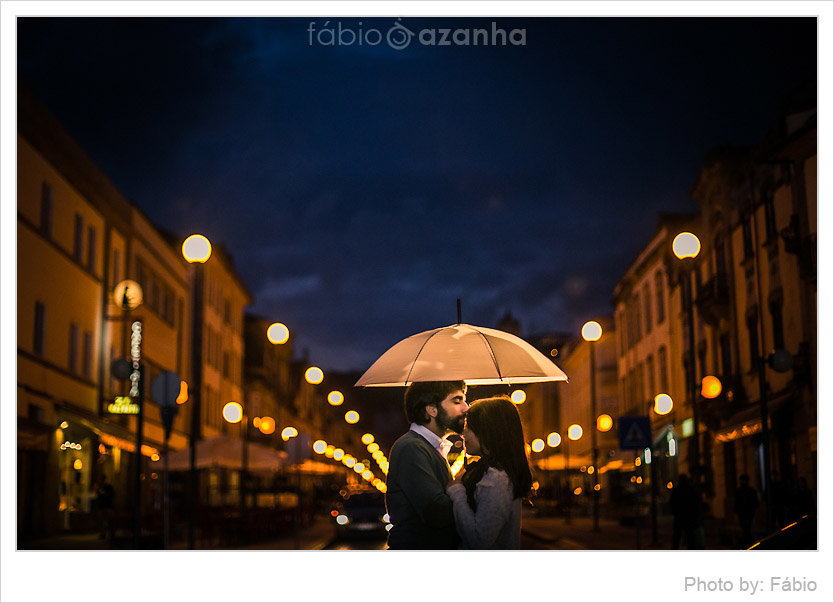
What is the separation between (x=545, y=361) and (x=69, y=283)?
25168 mm

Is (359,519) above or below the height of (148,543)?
above

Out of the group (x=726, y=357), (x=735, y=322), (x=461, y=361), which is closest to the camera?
(x=461, y=361)

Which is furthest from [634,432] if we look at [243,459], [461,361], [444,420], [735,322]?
[735,322]

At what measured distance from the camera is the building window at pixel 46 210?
29.6 meters

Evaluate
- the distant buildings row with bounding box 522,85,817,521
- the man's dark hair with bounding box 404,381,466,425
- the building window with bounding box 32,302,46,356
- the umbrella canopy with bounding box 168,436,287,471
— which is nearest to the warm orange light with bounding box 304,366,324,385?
the umbrella canopy with bounding box 168,436,287,471

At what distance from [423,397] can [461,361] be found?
2.48 metres

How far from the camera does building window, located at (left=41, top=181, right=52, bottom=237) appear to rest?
29.6 meters

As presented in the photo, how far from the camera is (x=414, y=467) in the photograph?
21.6 ft

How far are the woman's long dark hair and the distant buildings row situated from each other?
354 inches

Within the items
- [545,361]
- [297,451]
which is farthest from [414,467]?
[297,451]

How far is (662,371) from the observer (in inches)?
1969

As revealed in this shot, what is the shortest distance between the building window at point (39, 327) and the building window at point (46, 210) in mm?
2002

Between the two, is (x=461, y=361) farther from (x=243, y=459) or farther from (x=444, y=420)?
(x=243, y=459)
